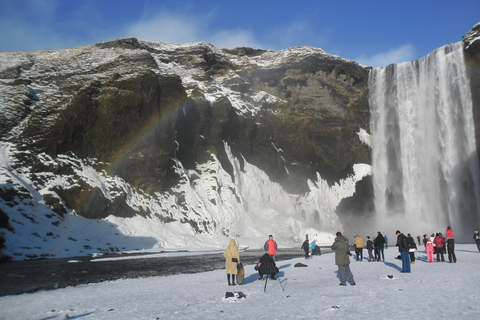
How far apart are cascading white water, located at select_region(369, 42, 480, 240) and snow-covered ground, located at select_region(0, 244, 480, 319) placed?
43258 millimetres

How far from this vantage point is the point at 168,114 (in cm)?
5216

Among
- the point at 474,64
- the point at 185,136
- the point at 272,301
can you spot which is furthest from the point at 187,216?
the point at 474,64

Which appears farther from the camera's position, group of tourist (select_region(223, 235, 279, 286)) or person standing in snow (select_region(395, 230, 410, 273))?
person standing in snow (select_region(395, 230, 410, 273))

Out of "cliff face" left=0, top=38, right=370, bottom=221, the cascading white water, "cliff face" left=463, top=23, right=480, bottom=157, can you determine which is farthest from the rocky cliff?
the cascading white water

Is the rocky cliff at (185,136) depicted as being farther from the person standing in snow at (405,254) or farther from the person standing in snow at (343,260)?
the person standing in snow at (343,260)

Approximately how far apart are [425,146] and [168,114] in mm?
40446

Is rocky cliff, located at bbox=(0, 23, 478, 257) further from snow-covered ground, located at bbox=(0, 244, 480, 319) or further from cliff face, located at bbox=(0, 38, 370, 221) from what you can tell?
snow-covered ground, located at bbox=(0, 244, 480, 319)

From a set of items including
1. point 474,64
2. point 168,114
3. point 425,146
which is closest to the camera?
point 474,64

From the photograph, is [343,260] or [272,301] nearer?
[272,301]

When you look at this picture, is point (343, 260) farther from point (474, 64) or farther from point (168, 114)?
point (474, 64)

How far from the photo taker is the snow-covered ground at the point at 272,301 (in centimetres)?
761

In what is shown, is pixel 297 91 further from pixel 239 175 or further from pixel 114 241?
pixel 114 241

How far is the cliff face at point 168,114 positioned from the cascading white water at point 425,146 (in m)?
3.56

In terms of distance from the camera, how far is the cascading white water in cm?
4972
